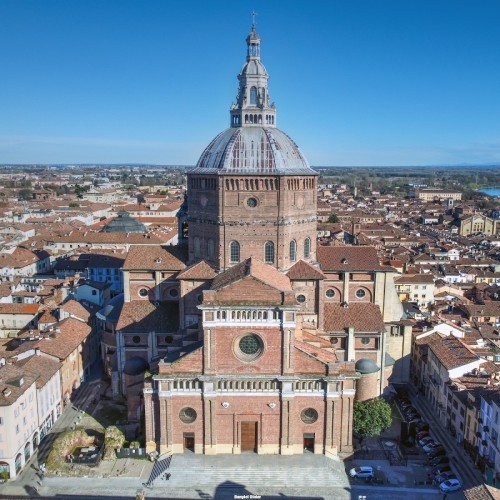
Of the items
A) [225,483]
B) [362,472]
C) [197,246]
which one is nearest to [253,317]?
[225,483]

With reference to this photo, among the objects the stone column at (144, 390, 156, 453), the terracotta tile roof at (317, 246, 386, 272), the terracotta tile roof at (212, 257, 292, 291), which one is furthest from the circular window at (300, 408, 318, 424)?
the terracotta tile roof at (317, 246, 386, 272)

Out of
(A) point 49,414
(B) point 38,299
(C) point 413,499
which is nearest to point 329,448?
(C) point 413,499

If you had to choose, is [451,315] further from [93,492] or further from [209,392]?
[93,492]

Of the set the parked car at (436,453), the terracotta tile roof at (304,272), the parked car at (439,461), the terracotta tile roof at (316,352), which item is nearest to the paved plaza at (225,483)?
the parked car at (439,461)

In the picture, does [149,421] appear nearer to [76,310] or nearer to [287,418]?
Answer: [287,418]

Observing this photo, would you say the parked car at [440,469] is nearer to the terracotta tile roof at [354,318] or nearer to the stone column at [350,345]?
the stone column at [350,345]
